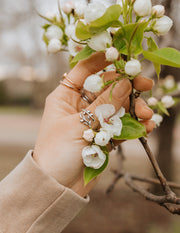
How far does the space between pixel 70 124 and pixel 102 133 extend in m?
0.16

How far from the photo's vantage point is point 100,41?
603 mm

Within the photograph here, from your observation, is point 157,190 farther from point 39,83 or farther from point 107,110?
Answer: point 39,83

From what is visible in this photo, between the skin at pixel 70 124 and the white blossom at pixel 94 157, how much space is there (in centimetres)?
8

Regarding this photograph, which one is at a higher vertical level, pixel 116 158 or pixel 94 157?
pixel 94 157

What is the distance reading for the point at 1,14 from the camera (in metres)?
4.81

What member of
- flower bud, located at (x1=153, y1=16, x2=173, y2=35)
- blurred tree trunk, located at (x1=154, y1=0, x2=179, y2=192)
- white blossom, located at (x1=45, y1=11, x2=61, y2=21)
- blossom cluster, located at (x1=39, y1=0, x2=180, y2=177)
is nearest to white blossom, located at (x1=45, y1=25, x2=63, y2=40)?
white blossom, located at (x1=45, y1=11, x2=61, y2=21)

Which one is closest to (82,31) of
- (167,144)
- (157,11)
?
(157,11)

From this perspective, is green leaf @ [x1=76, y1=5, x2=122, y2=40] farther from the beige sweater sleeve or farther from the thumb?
the beige sweater sleeve

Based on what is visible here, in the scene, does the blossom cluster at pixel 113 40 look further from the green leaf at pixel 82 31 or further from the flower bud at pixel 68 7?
the flower bud at pixel 68 7

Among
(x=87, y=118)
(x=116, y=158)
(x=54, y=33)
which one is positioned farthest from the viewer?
(x=116, y=158)

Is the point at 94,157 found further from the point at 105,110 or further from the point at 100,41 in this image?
the point at 100,41

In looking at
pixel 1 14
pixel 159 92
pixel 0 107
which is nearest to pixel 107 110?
pixel 159 92

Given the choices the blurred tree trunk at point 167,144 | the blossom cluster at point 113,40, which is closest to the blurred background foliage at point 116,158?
the blurred tree trunk at point 167,144

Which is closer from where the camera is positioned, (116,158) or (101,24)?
(101,24)
